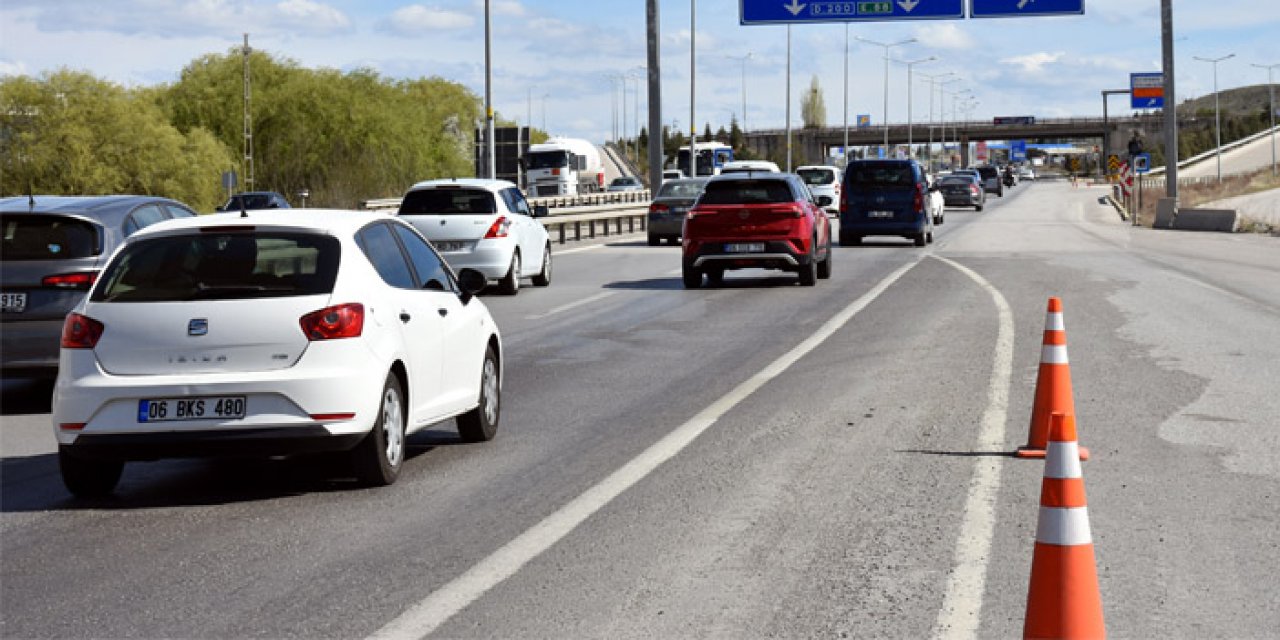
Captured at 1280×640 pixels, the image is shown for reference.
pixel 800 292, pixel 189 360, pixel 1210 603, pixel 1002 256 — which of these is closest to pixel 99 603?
pixel 189 360

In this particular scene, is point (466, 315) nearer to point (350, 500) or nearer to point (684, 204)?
point (350, 500)

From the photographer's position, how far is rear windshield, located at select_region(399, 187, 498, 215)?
2536 centimetres

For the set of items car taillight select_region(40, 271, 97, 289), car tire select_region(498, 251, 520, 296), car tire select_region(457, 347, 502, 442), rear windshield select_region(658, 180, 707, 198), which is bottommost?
car tire select_region(457, 347, 502, 442)

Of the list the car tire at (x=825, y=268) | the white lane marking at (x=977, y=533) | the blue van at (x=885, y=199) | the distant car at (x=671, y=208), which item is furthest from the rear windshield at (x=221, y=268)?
the distant car at (x=671, y=208)

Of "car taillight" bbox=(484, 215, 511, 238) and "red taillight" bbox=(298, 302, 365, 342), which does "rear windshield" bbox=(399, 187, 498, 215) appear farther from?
"red taillight" bbox=(298, 302, 365, 342)

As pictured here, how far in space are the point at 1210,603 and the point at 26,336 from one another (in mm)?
9494

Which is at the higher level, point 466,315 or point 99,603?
point 466,315

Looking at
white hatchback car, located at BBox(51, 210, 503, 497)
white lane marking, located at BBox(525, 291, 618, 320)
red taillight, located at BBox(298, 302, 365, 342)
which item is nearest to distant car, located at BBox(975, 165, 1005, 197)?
white lane marking, located at BBox(525, 291, 618, 320)

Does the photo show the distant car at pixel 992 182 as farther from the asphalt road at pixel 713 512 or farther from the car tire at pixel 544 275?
the asphalt road at pixel 713 512

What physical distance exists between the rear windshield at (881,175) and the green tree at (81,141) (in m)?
43.2

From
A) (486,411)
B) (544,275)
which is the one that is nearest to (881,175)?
(544,275)

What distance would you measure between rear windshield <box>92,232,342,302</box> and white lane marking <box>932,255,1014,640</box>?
339cm

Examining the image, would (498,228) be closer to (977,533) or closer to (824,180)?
(977,533)

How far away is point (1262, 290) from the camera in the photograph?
78.3 ft
